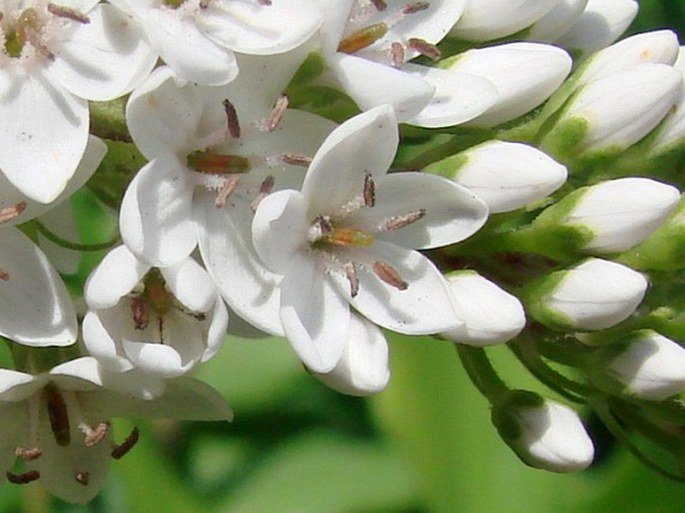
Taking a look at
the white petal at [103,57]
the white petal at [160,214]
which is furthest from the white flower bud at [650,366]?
the white petal at [103,57]

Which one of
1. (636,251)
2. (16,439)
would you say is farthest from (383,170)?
(16,439)

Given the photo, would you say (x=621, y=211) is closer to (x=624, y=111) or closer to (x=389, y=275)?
(x=624, y=111)

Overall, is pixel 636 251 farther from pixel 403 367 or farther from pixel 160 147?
pixel 403 367

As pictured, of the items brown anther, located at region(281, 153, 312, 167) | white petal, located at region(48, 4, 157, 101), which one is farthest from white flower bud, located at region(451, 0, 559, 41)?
white petal, located at region(48, 4, 157, 101)

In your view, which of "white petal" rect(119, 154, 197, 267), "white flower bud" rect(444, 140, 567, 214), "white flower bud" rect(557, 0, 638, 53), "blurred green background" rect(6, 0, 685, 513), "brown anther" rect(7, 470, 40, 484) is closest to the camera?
"white petal" rect(119, 154, 197, 267)

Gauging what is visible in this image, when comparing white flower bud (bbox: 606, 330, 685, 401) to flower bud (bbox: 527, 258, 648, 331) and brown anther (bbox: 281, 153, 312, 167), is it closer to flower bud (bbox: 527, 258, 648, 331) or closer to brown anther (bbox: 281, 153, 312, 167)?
flower bud (bbox: 527, 258, 648, 331)

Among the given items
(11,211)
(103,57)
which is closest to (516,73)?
(103,57)
